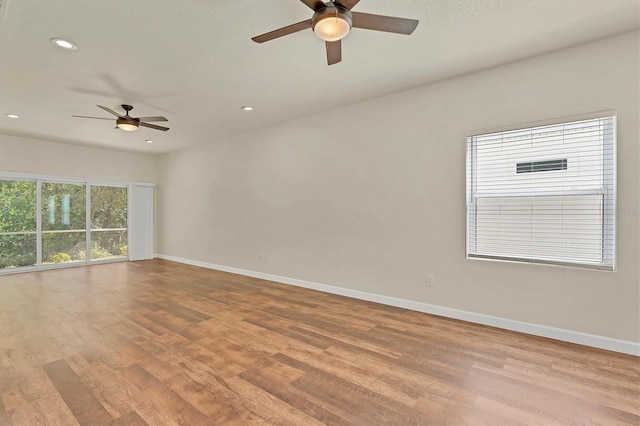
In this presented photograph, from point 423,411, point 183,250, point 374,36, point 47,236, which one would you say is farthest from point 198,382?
point 47,236

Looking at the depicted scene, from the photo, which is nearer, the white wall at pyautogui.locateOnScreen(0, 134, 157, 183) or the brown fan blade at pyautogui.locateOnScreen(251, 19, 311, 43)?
the brown fan blade at pyautogui.locateOnScreen(251, 19, 311, 43)

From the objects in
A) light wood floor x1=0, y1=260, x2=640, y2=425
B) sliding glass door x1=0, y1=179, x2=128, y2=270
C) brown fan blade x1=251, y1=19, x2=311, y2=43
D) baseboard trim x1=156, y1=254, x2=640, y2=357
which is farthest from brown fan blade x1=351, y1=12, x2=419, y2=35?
sliding glass door x1=0, y1=179, x2=128, y2=270

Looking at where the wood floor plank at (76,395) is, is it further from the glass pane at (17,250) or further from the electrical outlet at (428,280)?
the glass pane at (17,250)

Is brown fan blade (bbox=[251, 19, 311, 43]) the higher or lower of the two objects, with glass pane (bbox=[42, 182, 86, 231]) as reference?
higher

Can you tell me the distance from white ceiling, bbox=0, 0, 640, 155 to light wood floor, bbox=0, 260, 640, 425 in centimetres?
276

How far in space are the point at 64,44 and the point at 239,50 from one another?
5.15 ft

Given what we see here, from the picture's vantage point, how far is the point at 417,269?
3.75 meters

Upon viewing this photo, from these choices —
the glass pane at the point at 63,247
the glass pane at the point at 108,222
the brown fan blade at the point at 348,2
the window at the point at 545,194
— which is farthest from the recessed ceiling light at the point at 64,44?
the glass pane at the point at 63,247

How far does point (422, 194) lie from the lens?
371 cm

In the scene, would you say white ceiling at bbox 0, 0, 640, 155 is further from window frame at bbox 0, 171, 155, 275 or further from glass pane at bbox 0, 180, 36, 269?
glass pane at bbox 0, 180, 36, 269

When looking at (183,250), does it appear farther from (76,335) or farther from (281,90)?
(281,90)

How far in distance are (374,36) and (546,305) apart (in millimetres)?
3073

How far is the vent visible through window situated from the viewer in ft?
9.64

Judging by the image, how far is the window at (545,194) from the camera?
2.74m
